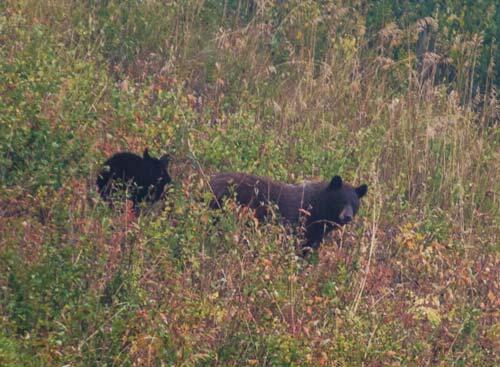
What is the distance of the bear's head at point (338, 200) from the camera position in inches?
365

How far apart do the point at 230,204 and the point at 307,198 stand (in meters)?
1.61

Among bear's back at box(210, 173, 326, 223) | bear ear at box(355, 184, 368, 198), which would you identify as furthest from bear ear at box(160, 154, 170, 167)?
bear ear at box(355, 184, 368, 198)

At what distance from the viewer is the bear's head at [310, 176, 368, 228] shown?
927cm

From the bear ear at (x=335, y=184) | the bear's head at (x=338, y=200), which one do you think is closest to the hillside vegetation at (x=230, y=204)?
the bear's head at (x=338, y=200)

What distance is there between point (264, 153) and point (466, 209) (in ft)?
6.46

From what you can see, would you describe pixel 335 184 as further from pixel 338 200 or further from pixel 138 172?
pixel 138 172

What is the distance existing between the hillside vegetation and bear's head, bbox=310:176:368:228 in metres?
0.15

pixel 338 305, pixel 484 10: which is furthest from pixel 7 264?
pixel 484 10

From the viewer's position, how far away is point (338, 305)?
745 cm

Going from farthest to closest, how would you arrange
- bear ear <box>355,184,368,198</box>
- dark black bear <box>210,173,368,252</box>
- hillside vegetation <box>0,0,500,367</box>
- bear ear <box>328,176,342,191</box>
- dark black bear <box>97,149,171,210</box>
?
bear ear <box>355,184,368,198</box>
bear ear <box>328,176,342,191</box>
dark black bear <box>210,173,368,252</box>
dark black bear <box>97,149,171,210</box>
hillside vegetation <box>0,0,500,367</box>

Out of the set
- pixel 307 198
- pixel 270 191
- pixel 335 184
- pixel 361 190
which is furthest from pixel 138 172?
pixel 361 190

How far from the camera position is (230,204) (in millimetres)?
7824

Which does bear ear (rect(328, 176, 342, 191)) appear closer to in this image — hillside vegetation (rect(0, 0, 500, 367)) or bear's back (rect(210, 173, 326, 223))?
bear's back (rect(210, 173, 326, 223))

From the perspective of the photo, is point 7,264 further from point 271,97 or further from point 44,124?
point 271,97
